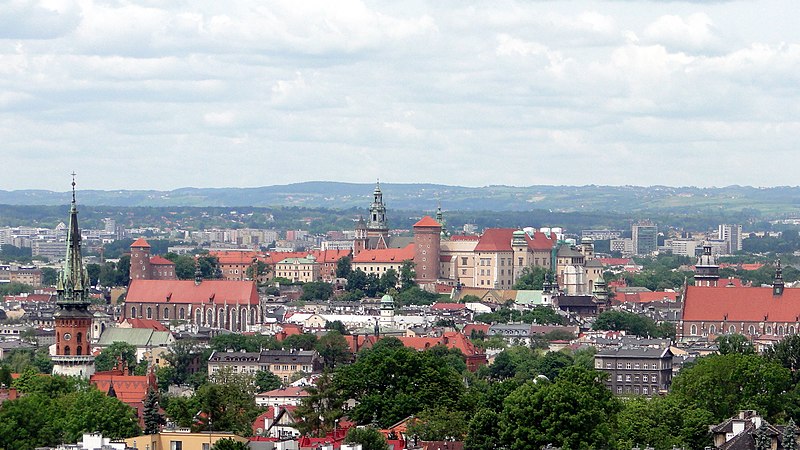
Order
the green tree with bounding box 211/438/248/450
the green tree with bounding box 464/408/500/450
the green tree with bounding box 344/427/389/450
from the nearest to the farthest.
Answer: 1. the green tree with bounding box 211/438/248/450
2. the green tree with bounding box 344/427/389/450
3. the green tree with bounding box 464/408/500/450

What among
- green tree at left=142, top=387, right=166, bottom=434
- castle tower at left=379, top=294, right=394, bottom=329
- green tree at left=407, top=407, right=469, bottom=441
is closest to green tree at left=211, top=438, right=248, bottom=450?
green tree at left=142, top=387, right=166, bottom=434

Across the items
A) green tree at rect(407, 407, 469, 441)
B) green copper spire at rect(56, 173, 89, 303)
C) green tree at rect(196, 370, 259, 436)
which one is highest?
green copper spire at rect(56, 173, 89, 303)

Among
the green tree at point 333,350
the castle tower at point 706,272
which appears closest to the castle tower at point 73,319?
the green tree at point 333,350

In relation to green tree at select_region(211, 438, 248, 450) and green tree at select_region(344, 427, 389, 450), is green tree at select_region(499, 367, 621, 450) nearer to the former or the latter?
green tree at select_region(344, 427, 389, 450)

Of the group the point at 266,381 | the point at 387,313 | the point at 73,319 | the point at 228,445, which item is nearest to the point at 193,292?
the point at 387,313

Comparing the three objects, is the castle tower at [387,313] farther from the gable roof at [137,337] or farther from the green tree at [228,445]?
the green tree at [228,445]

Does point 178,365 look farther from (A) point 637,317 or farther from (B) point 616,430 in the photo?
(B) point 616,430

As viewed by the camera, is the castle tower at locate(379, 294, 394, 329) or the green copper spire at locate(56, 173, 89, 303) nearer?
the green copper spire at locate(56, 173, 89, 303)

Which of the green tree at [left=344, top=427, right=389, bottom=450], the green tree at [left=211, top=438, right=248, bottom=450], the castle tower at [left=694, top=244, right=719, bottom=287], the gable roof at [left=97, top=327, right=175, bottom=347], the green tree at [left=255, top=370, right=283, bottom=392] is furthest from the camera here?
the castle tower at [left=694, top=244, right=719, bottom=287]
